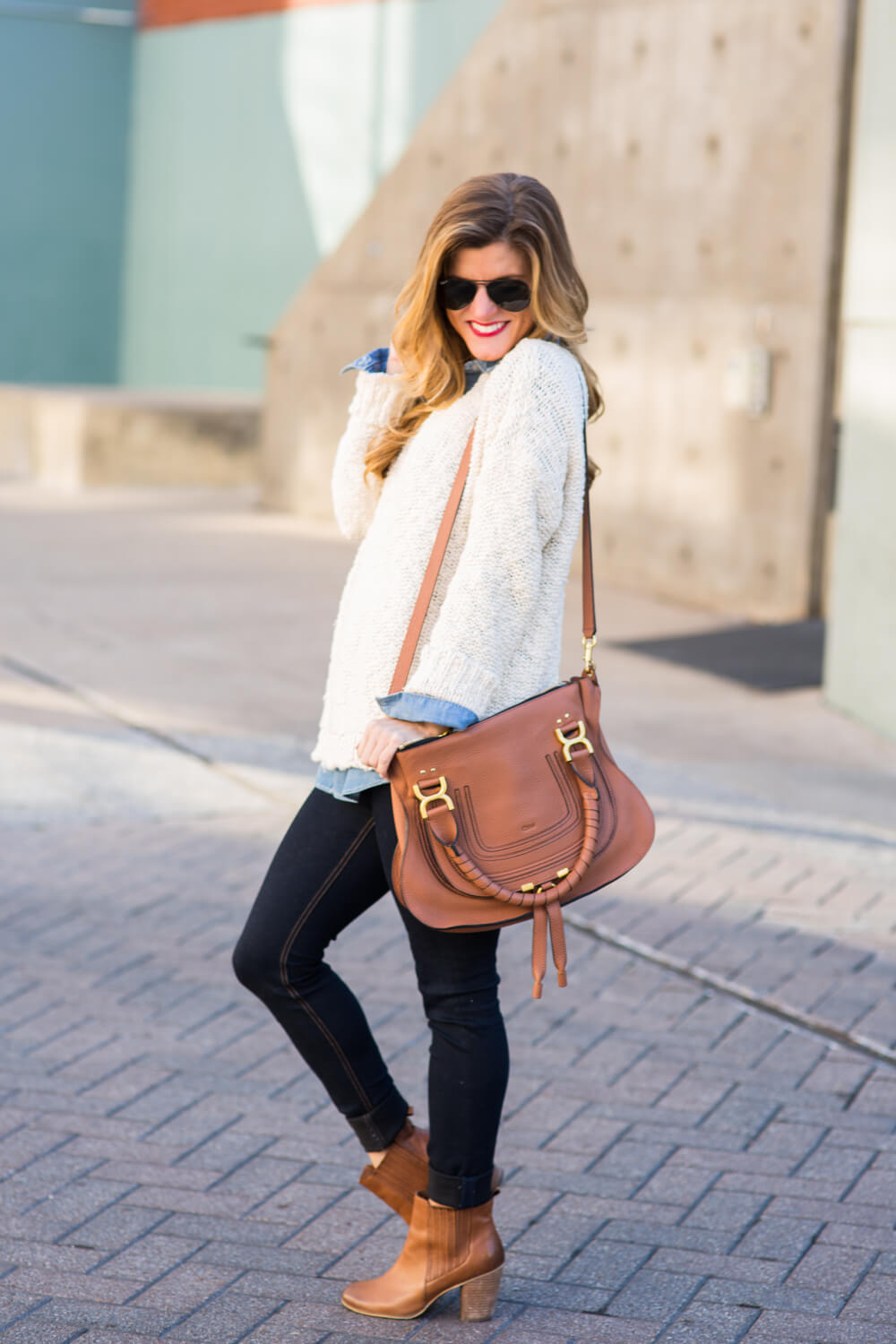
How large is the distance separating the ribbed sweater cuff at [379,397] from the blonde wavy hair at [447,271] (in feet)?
0.11

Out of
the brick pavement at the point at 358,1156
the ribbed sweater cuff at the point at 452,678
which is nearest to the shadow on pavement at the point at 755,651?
the brick pavement at the point at 358,1156

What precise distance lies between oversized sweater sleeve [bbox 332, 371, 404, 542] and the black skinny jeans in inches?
19.0

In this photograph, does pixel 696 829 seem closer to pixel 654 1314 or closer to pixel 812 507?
pixel 654 1314

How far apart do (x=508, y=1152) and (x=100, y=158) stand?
2144cm

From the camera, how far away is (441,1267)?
2.81m

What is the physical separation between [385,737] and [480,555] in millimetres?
299

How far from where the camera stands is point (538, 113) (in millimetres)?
11789

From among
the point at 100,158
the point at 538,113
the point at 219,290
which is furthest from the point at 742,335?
the point at 100,158

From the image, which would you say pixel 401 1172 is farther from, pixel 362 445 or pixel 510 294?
pixel 510 294

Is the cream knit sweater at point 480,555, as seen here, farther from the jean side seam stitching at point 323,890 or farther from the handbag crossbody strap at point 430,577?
the jean side seam stitching at point 323,890

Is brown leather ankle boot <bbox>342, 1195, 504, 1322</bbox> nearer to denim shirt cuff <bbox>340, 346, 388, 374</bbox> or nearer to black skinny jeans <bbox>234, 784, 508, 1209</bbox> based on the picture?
black skinny jeans <bbox>234, 784, 508, 1209</bbox>

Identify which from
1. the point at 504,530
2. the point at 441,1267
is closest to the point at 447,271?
the point at 504,530

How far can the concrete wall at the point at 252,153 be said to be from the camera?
1891 centimetres

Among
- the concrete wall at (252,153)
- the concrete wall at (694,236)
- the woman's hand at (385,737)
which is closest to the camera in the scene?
the woman's hand at (385,737)
